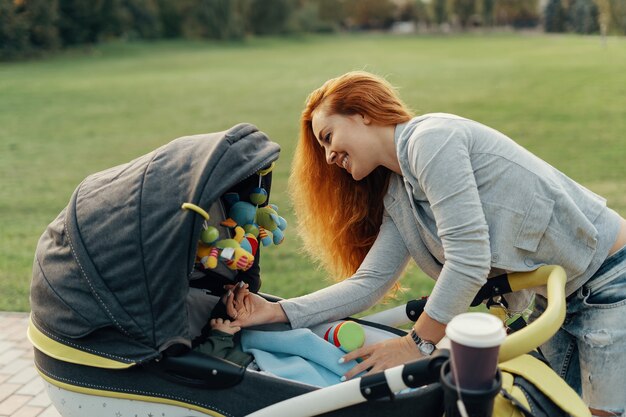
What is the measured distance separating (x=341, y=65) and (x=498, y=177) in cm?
2674

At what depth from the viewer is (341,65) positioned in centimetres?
2861

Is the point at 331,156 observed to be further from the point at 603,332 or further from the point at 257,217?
the point at 603,332

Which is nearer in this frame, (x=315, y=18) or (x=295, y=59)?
(x=295, y=59)

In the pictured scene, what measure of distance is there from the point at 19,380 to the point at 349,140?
241cm

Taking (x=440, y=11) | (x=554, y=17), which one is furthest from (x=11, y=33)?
(x=440, y=11)

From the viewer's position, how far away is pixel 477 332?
5.76ft

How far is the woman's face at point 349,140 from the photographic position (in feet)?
8.41

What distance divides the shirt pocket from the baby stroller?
0.11m

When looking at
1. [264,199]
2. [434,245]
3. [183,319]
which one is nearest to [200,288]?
[264,199]

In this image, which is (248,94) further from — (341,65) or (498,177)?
(498,177)

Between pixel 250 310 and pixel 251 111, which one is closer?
pixel 250 310

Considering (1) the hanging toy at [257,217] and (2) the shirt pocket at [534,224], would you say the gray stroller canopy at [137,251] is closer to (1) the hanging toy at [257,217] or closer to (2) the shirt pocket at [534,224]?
(1) the hanging toy at [257,217]

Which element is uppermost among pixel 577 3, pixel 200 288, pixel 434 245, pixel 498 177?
pixel 498 177

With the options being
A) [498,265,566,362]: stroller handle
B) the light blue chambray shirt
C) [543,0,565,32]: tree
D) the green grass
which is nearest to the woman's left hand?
the light blue chambray shirt
